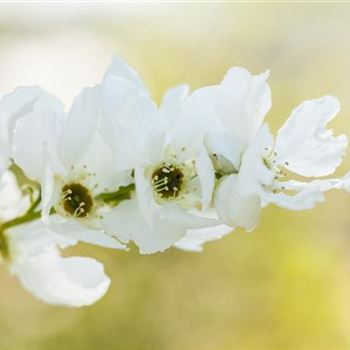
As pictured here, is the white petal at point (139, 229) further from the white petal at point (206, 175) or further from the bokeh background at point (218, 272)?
the bokeh background at point (218, 272)

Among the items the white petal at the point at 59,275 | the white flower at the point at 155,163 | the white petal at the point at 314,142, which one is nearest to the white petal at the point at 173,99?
the white flower at the point at 155,163

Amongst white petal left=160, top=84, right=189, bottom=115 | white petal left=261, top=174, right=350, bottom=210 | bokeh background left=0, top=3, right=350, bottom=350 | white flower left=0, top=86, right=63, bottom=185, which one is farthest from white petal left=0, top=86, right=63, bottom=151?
bokeh background left=0, top=3, right=350, bottom=350

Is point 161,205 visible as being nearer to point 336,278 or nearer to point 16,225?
point 16,225

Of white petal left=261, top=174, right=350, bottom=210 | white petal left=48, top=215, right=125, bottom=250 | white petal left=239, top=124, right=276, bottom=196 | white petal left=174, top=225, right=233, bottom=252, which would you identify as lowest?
white petal left=174, top=225, right=233, bottom=252

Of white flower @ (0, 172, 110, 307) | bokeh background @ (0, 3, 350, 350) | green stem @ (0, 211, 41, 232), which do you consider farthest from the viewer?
bokeh background @ (0, 3, 350, 350)

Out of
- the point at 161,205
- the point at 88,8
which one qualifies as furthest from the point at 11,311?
the point at 161,205

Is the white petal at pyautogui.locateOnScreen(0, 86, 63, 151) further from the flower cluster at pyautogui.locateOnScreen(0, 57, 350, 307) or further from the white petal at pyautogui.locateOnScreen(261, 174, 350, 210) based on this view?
the white petal at pyautogui.locateOnScreen(261, 174, 350, 210)
